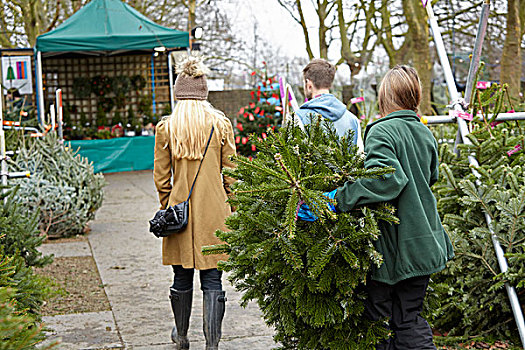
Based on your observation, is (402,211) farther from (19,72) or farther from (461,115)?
(19,72)

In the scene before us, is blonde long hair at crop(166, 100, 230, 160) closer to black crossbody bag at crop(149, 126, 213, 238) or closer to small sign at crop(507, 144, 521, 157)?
black crossbody bag at crop(149, 126, 213, 238)

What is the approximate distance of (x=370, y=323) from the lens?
2947 millimetres

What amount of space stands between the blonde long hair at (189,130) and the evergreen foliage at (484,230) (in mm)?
1671

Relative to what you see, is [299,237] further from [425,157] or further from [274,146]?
[425,157]

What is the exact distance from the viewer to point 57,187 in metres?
8.02

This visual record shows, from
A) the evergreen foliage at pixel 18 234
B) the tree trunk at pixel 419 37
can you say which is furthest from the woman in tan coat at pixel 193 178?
the tree trunk at pixel 419 37

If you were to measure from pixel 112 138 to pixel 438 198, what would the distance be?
1331cm

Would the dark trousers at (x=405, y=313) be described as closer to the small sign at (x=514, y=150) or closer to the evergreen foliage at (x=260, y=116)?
the small sign at (x=514, y=150)

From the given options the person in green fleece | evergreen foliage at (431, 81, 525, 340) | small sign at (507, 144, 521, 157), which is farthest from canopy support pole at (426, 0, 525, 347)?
the person in green fleece

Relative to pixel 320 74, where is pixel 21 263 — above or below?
below

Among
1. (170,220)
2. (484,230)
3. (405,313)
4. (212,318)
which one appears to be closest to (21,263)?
(170,220)

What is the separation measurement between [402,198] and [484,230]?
152cm

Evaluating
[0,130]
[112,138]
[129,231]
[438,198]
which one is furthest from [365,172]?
[112,138]

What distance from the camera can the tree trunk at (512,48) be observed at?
11.2m
